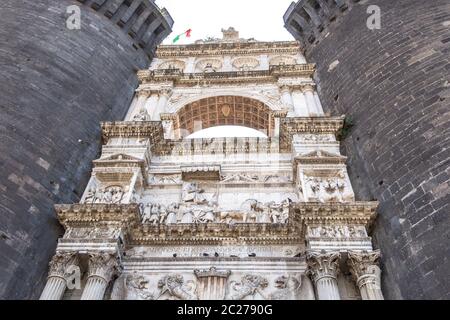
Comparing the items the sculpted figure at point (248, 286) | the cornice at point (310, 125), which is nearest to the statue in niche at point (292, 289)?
the sculpted figure at point (248, 286)

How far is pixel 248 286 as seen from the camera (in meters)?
8.82

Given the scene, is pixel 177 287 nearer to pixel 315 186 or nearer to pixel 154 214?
pixel 154 214

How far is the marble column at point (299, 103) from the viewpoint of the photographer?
13607 millimetres

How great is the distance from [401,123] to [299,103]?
4141 millimetres

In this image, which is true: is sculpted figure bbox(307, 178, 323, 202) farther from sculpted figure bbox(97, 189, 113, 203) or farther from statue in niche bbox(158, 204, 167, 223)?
sculpted figure bbox(97, 189, 113, 203)

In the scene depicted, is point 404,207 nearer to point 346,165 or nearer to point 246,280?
point 346,165

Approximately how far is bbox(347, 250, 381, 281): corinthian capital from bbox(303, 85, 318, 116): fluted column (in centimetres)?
560

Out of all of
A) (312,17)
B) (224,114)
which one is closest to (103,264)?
(224,114)

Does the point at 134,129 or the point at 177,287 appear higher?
the point at 134,129

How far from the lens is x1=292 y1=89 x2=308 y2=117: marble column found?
13607 mm

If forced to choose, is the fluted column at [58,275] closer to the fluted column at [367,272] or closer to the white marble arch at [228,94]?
the fluted column at [367,272]

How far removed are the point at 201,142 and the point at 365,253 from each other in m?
5.68

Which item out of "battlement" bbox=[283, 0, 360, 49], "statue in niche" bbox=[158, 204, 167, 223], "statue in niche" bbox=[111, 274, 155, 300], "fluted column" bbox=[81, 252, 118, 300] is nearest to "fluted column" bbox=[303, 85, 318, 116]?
"battlement" bbox=[283, 0, 360, 49]
